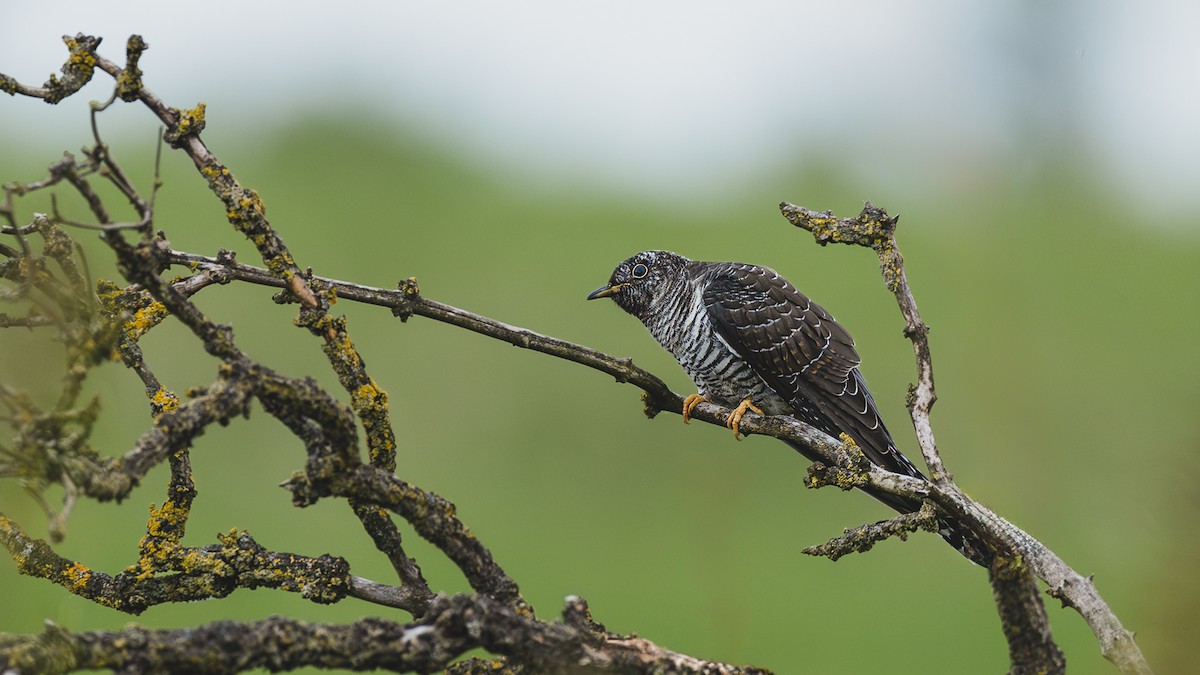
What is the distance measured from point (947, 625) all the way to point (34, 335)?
8495 mm

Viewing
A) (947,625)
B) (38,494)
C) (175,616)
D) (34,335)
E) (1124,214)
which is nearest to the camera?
Result: (38,494)

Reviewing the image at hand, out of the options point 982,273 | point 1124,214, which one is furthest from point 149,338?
point 1124,214

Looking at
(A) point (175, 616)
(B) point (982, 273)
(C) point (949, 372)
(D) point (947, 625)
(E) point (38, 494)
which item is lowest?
(E) point (38, 494)

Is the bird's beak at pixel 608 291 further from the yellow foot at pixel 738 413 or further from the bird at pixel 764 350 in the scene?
the yellow foot at pixel 738 413

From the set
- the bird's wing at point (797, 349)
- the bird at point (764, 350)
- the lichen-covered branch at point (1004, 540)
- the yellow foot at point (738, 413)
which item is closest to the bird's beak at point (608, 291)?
the bird at point (764, 350)

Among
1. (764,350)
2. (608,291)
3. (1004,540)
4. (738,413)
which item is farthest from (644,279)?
(1004,540)

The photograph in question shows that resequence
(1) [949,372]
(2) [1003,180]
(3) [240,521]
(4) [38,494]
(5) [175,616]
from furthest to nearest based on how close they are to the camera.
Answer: (2) [1003,180], (1) [949,372], (3) [240,521], (5) [175,616], (4) [38,494]

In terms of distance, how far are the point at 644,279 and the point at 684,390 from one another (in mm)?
Result: 4147

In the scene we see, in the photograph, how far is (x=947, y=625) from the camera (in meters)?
9.09

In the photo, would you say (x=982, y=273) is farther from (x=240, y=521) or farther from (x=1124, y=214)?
(x=240, y=521)

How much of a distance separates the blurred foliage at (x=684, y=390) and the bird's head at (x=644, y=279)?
1.40m

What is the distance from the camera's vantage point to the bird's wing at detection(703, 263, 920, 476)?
14.5ft

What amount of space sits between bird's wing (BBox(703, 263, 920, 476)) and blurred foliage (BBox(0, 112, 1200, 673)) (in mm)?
1826

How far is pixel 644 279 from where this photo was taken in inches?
211
